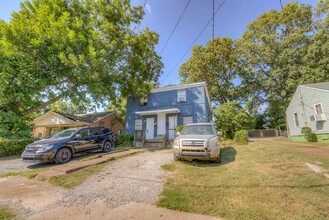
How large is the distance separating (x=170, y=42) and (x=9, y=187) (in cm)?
1016

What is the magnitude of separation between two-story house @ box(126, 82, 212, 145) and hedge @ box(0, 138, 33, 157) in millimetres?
8408

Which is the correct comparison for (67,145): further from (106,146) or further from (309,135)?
(309,135)

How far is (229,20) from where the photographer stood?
759 centimetres

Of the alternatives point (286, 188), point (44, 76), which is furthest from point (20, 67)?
point (286, 188)

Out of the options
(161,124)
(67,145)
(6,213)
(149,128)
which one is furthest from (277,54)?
(6,213)

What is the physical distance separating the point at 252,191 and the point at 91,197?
3.75 meters

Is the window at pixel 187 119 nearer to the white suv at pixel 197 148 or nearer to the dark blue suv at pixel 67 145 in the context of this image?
the dark blue suv at pixel 67 145

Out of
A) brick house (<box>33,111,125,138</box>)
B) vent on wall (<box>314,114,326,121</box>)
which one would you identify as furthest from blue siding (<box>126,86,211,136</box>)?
vent on wall (<box>314,114,326,121</box>)

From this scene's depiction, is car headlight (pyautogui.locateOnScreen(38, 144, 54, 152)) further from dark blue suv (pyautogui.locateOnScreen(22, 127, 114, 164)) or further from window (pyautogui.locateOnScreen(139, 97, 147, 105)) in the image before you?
window (pyautogui.locateOnScreen(139, 97, 147, 105))

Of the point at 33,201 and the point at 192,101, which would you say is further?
the point at 192,101

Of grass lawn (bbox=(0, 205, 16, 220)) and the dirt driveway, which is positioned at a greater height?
the dirt driveway

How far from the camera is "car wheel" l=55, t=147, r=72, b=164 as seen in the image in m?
6.98

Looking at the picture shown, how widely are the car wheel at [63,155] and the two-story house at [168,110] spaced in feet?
24.5

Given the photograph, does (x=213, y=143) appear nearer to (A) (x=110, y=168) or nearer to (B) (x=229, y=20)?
(A) (x=110, y=168)
